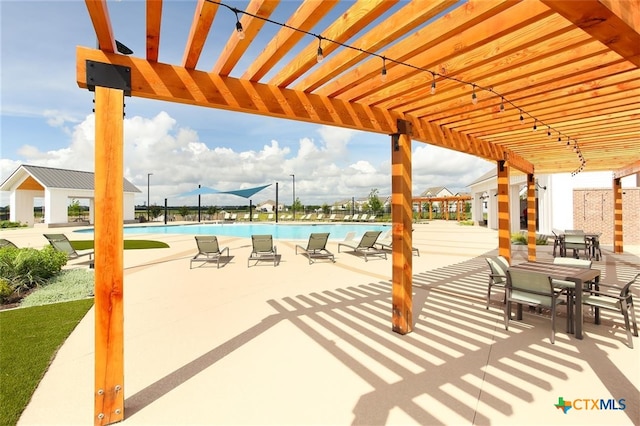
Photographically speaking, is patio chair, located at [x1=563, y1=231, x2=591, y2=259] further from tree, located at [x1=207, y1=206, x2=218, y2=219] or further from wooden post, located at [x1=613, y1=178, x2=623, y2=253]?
tree, located at [x1=207, y1=206, x2=218, y2=219]

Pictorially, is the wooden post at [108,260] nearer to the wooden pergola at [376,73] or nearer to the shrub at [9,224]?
the wooden pergola at [376,73]

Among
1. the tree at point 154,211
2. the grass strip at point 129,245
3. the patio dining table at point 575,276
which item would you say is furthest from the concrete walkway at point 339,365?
the tree at point 154,211

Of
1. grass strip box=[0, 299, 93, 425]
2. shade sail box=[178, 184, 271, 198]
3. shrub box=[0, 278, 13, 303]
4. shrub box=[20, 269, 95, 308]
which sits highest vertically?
shade sail box=[178, 184, 271, 198]

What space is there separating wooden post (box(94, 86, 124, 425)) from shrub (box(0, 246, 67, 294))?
4941 millimetres

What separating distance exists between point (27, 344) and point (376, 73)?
478 centimetres

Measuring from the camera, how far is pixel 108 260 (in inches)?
91.4

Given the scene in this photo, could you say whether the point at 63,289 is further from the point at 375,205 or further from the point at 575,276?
the point at 375,205

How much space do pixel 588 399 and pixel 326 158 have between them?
90997 mm

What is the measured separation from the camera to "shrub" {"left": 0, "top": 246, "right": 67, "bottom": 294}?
5.86 metres

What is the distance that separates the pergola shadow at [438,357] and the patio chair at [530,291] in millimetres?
364

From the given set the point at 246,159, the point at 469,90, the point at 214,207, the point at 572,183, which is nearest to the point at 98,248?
the point at 469,90

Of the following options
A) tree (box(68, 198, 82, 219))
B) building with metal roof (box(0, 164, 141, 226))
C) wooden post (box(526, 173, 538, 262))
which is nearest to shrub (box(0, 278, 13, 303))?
wooden post (box(526, 173, 538, 262))

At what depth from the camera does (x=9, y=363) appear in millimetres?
3064

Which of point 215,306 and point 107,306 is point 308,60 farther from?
point 215,306
